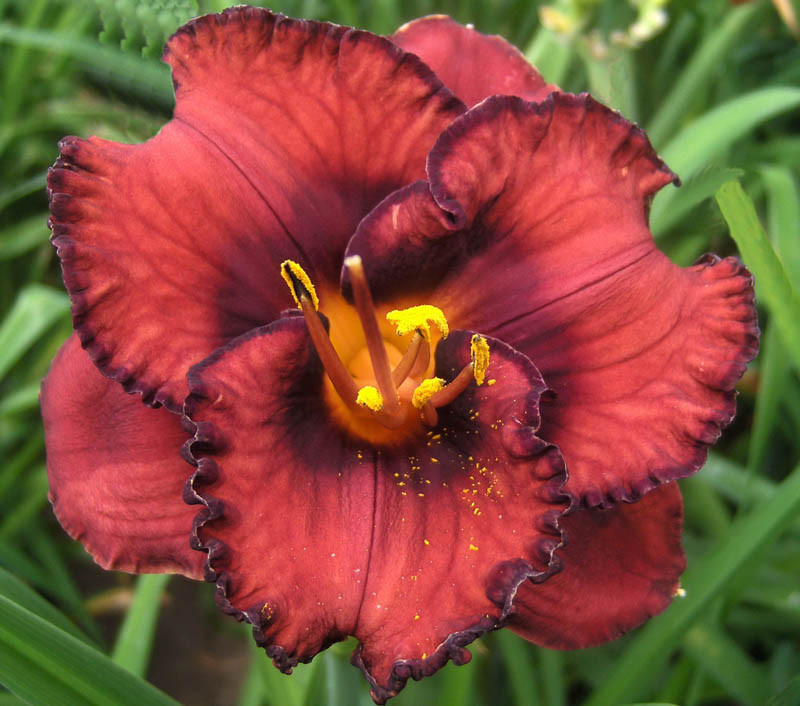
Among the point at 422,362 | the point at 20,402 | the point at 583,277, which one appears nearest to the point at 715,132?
the point at 583,277

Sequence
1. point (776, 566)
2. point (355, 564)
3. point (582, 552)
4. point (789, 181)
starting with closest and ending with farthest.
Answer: point (355, 564) < point (582, 552) < point (789, 181) < point (776, 566)

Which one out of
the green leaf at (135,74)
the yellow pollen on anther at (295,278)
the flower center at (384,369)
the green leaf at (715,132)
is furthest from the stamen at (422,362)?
the green leaf at (715,132)

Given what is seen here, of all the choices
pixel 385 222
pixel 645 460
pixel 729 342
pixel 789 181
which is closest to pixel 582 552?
pixel 645 460

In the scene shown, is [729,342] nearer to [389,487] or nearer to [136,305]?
[389,487]

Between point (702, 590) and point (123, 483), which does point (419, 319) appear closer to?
point (123, 483)

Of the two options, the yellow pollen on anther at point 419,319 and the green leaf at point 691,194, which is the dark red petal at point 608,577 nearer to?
the yellow pollen on anther at point 419,319

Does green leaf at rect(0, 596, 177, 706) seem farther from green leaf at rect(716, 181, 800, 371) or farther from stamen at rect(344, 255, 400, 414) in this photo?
green leaf at rect(716, 181, 800, 371)
